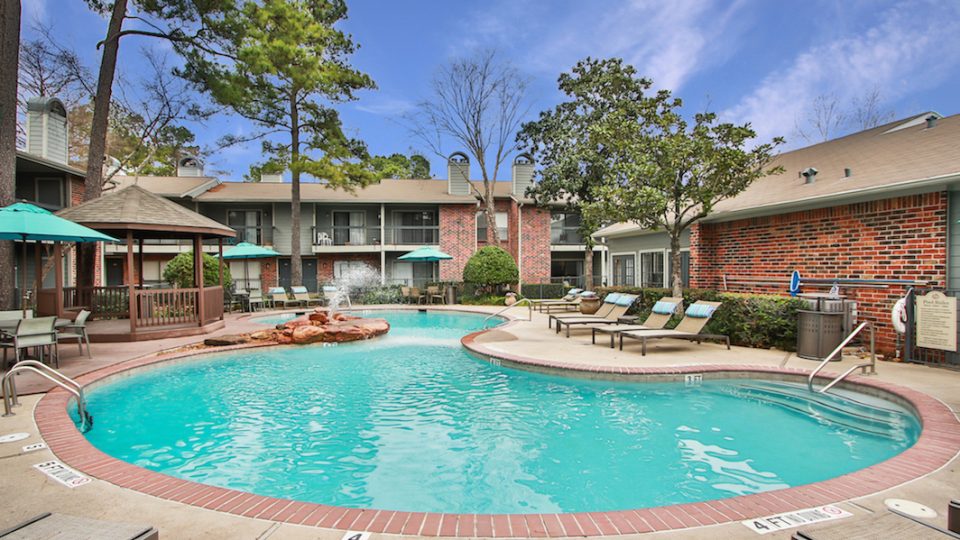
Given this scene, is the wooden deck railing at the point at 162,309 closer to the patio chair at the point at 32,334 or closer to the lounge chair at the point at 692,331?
the patio chair at the point at 32,334

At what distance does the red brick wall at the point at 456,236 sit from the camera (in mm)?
25172

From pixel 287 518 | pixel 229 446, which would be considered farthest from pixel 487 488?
pixel 229 446

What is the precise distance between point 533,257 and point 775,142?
15436 millimetres

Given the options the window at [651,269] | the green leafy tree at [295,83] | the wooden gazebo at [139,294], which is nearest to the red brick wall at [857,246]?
the window at [651,269]

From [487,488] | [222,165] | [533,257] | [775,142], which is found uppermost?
[222,165]

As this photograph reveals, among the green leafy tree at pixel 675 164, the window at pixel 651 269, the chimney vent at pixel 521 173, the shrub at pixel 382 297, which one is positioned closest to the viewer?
the green leafy tree at pixel 675 164

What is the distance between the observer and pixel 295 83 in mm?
20078

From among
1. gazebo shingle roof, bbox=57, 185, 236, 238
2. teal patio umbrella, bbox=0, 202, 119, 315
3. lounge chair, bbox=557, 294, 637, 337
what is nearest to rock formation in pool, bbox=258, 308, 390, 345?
gazebo shingle roof, bbox=57, 185, 236, 238

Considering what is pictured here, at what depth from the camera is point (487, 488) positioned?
4.05m

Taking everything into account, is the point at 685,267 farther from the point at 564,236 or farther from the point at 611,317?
the point at 564,236

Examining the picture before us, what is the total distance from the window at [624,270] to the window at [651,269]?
471 millimetres

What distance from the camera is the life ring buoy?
24.4 feet

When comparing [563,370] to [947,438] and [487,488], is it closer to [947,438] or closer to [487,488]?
[487,488]

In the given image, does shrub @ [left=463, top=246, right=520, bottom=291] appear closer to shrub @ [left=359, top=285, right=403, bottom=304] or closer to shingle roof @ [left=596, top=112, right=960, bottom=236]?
shrub @ [left=359, top=285, right=403, bottom=304]
